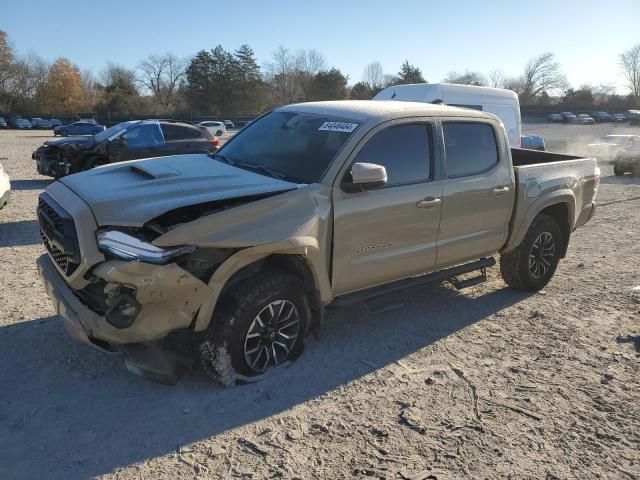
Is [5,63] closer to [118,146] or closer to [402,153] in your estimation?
[118,146]

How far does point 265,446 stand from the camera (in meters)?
3.18

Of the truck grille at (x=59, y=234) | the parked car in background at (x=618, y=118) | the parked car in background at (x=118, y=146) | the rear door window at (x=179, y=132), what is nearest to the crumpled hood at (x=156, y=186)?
the truck grille at (x=59, y=234)

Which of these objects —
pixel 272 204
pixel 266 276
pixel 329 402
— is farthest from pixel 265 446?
pixel 272 204

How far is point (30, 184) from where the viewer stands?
1338cm

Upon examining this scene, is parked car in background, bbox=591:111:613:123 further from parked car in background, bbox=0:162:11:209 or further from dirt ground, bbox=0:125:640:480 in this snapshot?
parked car in background, bbox=0:162:11:209

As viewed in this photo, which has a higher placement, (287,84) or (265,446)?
(287,84)

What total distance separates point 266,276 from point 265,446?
114 centimetres

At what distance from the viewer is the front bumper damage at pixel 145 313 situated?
10.4 ft

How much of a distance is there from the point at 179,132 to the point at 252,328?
10.4 metres

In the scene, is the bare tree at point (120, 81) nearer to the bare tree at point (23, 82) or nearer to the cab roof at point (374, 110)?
the bare tree at point (23, 82)

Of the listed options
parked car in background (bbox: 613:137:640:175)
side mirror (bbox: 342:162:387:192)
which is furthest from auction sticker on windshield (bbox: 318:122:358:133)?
parked car in background (bbox: 613:137:640:175)

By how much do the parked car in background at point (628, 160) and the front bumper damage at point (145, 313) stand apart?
19869 millimetres

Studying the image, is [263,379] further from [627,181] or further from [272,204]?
[627,181]

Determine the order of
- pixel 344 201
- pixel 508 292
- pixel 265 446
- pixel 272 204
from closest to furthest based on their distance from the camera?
pixel 265 446, pixel 272 204, pixel 344 201, pixel 508 292
